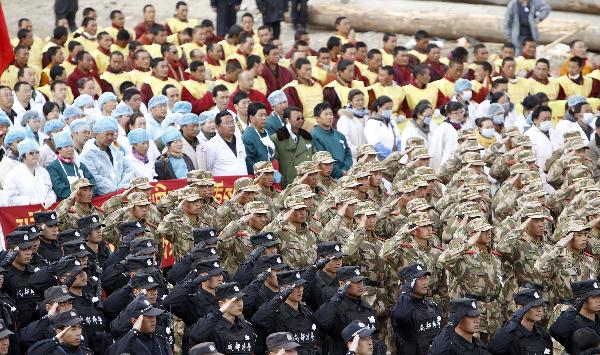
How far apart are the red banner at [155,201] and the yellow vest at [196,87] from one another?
3.56 m

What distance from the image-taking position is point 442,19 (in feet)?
95.8

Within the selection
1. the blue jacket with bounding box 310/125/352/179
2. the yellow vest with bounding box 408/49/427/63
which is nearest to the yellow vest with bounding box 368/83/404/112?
the blue jacket with bounding box 310/125/352/179

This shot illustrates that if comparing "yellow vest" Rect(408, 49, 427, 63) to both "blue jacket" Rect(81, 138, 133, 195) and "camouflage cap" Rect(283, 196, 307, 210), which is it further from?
"camouflage cap" Rect(283, 196, 307, 210)

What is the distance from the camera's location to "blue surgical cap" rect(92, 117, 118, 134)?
18234 millimetres

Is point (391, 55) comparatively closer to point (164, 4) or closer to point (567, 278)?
point (164, 4)

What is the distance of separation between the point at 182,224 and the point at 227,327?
286cm

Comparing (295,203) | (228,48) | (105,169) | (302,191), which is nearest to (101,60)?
(228,48)

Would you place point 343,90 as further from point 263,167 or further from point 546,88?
point 263,167

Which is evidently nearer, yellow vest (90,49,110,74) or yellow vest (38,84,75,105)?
yellow vest (38,84,75,105)

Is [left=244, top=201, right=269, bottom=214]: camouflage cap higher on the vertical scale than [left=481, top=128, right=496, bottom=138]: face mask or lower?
higher

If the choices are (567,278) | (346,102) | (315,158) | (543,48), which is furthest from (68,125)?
(543,48)

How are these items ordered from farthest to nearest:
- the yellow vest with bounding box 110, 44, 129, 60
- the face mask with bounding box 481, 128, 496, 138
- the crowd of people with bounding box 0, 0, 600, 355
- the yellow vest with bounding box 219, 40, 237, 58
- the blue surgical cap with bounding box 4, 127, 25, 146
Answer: the yellow vest with bounding box 219, 40, 237, 58 → the yellow vest with bounding box 110, 44, 129, 60 → the face mask with bounding box 481, 128, 496, 138 → the blue surgical cap with bounding box 4, 127, 25, 146 → the crowd of people with bounding box 0, 0, 600, 355

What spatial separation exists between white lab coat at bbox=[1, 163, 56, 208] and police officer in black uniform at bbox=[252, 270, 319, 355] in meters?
3.70

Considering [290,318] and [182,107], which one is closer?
[290,318]
